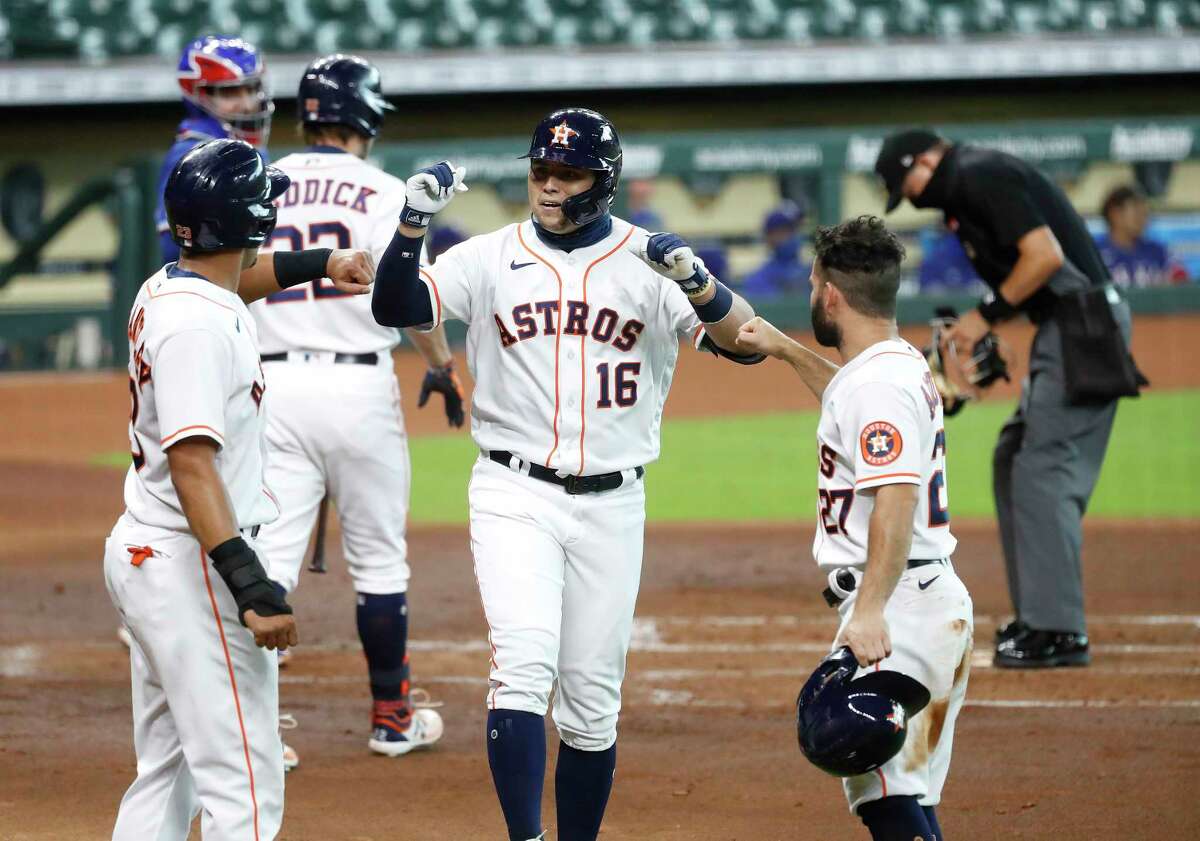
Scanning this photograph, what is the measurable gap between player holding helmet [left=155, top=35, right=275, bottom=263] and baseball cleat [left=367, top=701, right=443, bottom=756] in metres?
1.83

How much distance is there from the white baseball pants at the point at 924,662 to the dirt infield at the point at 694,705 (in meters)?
0.88

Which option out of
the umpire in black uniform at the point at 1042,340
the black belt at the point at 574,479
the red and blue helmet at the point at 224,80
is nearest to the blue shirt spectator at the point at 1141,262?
the umpire in black uniform at the point at 1042,340

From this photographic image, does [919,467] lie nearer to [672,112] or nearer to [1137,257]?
[1137,257]

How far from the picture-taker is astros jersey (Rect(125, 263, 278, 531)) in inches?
124

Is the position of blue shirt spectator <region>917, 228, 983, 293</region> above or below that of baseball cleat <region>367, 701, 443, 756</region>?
above

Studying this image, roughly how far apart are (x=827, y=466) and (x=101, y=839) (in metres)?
2.19

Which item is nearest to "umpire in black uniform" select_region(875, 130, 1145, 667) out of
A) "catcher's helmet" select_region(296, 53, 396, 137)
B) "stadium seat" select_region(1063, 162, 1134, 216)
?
"catcher's helmet" select_region(296, 53, 396, 137)

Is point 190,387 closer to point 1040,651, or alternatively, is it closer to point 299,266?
point 299,266

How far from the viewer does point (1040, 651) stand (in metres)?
6.25

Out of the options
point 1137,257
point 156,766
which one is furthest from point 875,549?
point 1137,257

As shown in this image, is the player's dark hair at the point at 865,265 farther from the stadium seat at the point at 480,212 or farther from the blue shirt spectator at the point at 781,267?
the stadium seat at the point at 480,212

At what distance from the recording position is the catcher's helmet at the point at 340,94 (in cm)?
524

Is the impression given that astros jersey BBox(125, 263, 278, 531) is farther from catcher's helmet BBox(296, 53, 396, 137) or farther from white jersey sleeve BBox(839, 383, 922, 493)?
catcher's helmet BBox(296, 53, 396, 137)

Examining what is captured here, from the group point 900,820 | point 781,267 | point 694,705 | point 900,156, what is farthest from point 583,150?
point 781,267
